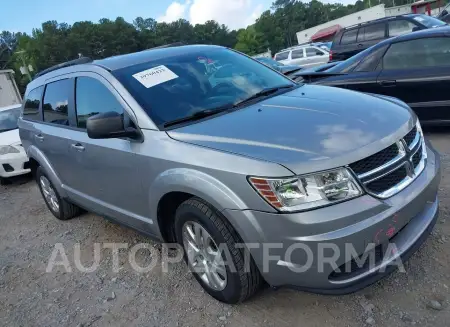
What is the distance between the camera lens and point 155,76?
314 centimetres

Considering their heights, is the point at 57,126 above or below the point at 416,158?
above

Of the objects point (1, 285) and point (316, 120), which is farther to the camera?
point (1, 285)

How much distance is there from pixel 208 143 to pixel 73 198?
2.25 metres

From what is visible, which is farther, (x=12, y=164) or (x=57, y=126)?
(x=12, y=164)

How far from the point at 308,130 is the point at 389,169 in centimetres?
51

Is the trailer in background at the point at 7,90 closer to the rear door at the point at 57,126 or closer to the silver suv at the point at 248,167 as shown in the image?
the rear door at the point at 57,126

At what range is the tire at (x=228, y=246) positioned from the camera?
240 cm

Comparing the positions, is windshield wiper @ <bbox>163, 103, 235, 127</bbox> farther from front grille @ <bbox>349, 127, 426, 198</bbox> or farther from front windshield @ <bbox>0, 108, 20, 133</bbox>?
front windshield @ <bbox>0, 108, 20, 133</bbox>

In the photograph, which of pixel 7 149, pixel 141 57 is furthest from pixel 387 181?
pixel 7 149

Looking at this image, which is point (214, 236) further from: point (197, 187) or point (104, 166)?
point (104, 166)

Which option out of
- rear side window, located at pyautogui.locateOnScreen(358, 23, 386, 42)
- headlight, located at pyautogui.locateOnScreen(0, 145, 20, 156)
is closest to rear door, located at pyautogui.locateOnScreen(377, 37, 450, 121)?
headlight, located at pyautogui.locateOnScreen(0, 145, 20, 156)

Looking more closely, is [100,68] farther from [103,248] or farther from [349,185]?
[349,185]

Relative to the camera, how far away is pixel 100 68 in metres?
3.34

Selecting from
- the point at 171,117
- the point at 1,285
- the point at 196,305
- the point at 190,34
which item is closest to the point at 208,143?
the point at 171,117
